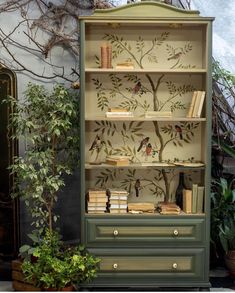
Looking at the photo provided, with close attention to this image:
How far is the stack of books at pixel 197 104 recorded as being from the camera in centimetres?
414

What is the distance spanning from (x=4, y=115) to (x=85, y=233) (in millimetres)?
1313

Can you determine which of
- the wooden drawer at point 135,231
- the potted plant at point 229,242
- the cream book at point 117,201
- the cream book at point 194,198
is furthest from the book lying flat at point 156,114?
the potted plant at point 229,242

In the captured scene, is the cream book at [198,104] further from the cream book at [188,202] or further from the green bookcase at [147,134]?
the cream book at [188,202]

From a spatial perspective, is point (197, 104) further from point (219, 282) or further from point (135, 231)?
point (219, 282)

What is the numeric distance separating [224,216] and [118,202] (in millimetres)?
1014

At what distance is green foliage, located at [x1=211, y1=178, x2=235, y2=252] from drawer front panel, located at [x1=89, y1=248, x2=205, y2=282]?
393 mm

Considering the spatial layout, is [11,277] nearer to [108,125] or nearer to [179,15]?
[108,125]

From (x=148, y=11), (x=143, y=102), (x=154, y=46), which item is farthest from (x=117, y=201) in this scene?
(x=148, y=11)

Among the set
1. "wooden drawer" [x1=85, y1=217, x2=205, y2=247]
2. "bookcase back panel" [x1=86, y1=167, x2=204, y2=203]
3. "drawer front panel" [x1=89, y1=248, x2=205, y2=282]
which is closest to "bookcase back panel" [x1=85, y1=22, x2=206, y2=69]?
"bookcase back panel" [x1=86, y1=167, x2=204, y2=203]

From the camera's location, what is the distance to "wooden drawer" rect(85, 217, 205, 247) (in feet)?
13.5

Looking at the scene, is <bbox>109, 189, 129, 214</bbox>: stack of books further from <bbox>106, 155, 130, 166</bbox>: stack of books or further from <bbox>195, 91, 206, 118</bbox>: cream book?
<bbox>195, 91, 206, 118</bbox>: cream book

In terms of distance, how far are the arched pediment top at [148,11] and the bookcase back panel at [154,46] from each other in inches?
11.8

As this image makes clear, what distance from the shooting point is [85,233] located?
4.10 metres

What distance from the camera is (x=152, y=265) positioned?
13.5ft
